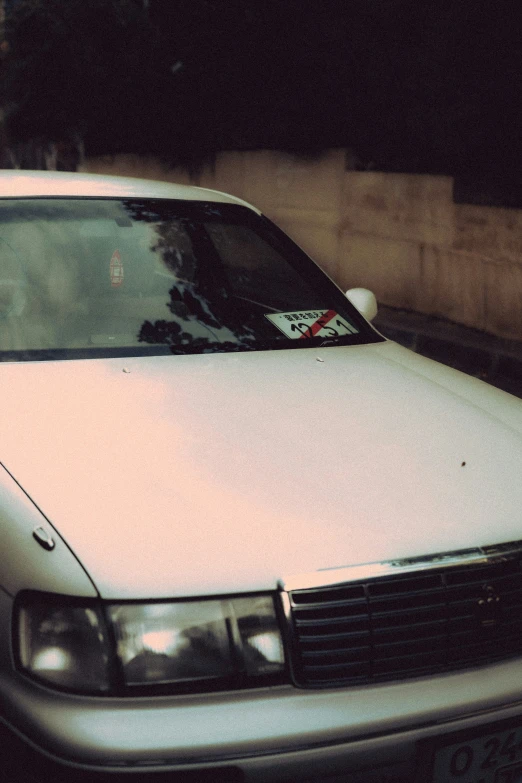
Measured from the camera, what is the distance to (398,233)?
32.7 ft

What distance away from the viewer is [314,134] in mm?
11594

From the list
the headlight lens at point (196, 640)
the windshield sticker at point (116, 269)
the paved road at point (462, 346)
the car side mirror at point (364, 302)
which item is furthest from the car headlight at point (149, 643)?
the paved road at point (462, 346)

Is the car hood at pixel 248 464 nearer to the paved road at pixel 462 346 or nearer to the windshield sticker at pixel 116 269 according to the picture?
the windshield sticker at pixel 116 269

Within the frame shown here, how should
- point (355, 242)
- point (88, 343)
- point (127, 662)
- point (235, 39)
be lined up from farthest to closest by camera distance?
point (235, 39)
point (355, 242)
point (88, 343)
point (127, 662)

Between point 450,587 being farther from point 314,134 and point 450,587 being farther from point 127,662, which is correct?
point 314,134

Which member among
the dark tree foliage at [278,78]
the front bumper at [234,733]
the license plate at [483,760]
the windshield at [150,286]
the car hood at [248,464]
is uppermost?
the dark tree foliage at [278,78]

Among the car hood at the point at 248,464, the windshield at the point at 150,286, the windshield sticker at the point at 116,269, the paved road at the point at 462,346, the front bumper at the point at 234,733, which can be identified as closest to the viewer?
the front bumper at the point at 234,733

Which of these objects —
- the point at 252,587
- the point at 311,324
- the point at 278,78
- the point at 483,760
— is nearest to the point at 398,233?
the point at 278,78

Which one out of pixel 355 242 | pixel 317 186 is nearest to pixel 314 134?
pixel 317 186

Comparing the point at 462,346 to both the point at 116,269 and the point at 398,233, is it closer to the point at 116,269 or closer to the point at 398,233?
the point at 398,233

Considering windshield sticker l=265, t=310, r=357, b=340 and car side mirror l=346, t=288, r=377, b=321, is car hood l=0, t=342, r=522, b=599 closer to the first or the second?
windshield sticker l=265, t=310, r=357, b=340

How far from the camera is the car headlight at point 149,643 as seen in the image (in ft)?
6.37

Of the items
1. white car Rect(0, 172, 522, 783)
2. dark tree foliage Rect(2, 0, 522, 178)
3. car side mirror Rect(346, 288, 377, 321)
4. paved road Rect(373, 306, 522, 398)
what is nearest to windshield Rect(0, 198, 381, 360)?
car side mirror Rect(346, 288, 377, 321)

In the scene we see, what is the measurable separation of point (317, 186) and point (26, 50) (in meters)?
8.97
